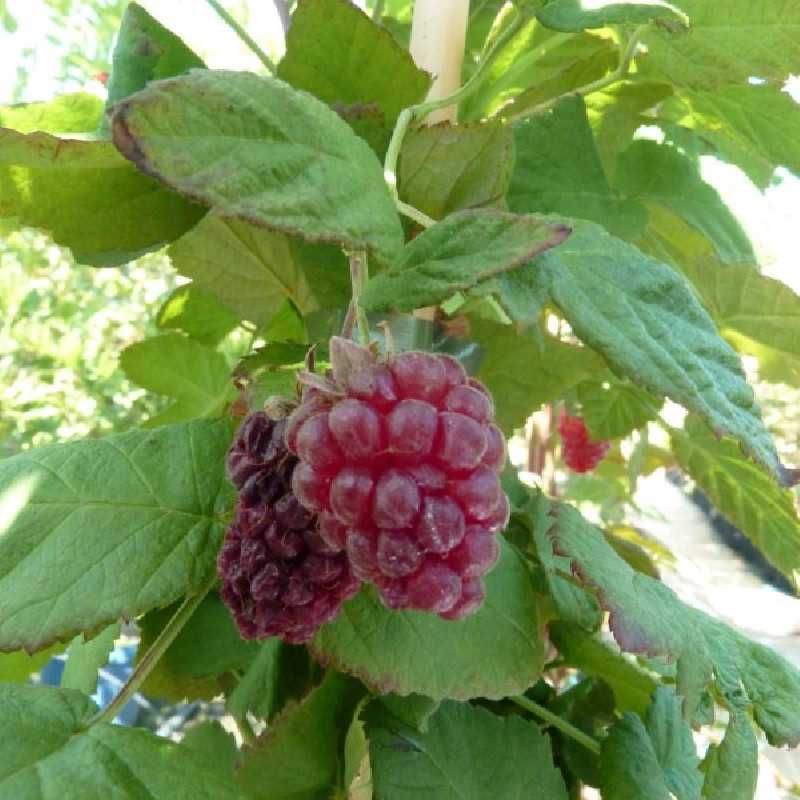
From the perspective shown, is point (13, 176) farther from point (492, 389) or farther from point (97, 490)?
point (492, 389)

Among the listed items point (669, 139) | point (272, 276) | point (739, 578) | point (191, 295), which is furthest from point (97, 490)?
point (739, 578)

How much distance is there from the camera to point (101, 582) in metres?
0.46

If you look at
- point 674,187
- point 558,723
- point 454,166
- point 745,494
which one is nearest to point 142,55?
point 454,166

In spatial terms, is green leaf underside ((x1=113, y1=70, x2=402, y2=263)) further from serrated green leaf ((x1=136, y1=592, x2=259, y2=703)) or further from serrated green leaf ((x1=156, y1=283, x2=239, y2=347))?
serrated green leaf ((x1=156, y1=283, x2=239, y2=347))

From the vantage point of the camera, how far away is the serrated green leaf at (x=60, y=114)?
62cm

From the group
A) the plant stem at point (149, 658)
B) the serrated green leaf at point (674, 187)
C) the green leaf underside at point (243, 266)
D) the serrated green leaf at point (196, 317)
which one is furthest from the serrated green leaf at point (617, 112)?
the plant stem at point (149, 658)

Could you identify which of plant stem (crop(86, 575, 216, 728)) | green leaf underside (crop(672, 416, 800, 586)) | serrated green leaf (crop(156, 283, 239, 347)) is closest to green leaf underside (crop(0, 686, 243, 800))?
plant stem (crop(86, 575, 216, 728))

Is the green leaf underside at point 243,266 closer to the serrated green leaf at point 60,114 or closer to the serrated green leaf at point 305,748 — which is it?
the serrated green leaf at point 60,114

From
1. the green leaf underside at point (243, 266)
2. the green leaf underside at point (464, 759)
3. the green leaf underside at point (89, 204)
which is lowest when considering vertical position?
the green leaf underside at point (464, 759)

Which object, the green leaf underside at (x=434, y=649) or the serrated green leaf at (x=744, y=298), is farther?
the serrated green leaf at (x=744, y=298)

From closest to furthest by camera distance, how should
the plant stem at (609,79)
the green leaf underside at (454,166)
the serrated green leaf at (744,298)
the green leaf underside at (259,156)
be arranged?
the green leaf underside at (259,156)
the green leaf underside at (454,166)
the plant stem at (609,79)
the serrated green leaf at (744,298)

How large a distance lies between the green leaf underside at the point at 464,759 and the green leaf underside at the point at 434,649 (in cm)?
10

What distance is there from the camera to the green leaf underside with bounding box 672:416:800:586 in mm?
846

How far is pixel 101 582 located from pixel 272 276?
31 centimetres
